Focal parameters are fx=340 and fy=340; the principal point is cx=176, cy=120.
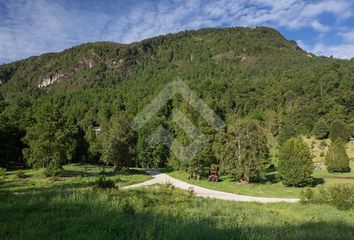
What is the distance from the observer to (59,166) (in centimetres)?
3900

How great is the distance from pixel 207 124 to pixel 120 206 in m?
44.9

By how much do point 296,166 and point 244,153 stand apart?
6174 millimetres

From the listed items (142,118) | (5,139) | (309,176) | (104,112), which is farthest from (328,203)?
(104,112)

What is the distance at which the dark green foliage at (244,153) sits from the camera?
41.3 metres

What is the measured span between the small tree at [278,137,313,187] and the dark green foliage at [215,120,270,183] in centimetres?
256

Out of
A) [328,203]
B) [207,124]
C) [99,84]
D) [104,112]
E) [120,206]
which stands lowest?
[328,203]

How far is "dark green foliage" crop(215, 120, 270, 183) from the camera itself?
41.3 meters

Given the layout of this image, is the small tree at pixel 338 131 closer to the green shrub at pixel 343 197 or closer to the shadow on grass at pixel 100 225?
the green shrub at pixel 343 197

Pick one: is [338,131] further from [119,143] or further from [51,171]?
[51,171]

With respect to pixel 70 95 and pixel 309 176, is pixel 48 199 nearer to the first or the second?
pixel 309 176

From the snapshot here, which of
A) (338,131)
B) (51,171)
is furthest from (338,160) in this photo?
(51,171)

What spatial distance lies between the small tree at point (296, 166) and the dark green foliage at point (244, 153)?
256 cm

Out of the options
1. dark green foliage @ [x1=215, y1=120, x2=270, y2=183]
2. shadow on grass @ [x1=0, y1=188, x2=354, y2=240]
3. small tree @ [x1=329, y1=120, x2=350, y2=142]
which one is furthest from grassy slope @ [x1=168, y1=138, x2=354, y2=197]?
shadow on grass @ [x1=0, y1=188, x2=354, y2=240]

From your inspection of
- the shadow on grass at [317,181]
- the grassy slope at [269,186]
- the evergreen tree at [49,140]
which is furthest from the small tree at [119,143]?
the shadow on grass at [317,181]
